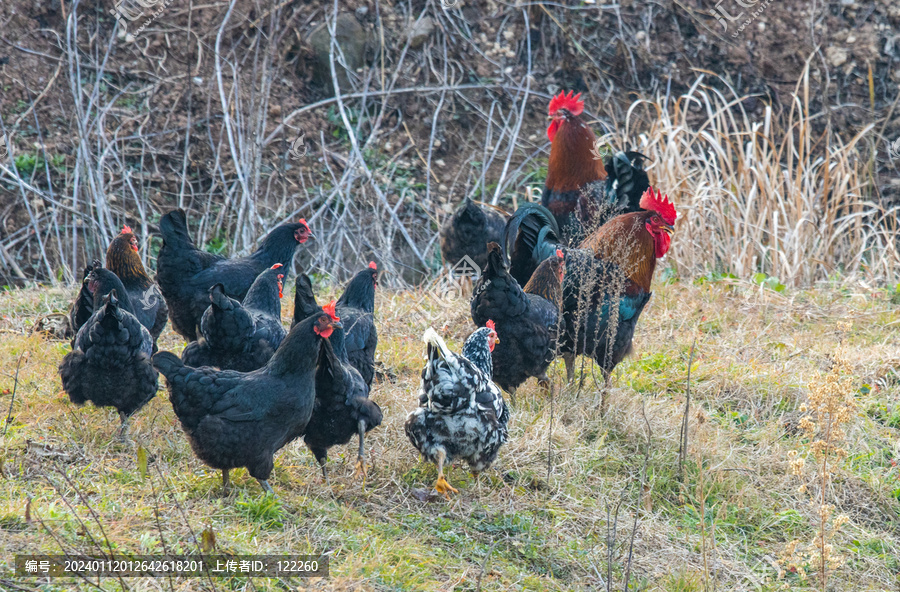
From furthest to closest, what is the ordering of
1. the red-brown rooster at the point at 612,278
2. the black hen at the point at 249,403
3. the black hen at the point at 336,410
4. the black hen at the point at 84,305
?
the red-brown rooster at the point at 612,278, the black hen at the point at 84,305, the black hen at the point at 336,410, the black hen at the point at 249,403

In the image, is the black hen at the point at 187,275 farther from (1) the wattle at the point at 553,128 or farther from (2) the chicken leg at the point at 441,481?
(1) the wattle at the point at 553,128

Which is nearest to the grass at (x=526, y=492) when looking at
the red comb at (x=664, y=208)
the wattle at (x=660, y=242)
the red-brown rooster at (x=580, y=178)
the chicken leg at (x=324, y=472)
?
the chicken leg at (x=324, y=472)

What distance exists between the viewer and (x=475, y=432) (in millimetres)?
3930

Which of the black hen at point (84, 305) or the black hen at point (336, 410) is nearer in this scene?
the black hen at point (336, 410)

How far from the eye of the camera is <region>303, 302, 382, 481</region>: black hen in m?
4.07

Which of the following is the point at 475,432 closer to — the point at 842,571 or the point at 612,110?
the point at 842,571

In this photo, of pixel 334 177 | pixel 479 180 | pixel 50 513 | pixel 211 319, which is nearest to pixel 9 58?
pixel 334 177

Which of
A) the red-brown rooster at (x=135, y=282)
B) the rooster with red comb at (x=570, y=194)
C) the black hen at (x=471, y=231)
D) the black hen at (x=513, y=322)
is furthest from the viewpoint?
the black hen at (x=471, y=231)

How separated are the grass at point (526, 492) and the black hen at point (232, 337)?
51 cm

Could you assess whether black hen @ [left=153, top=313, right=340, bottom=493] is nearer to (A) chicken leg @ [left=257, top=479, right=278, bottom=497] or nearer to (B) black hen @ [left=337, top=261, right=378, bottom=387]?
(A) chicken leg @ [left=257, top=479, right=278, bottom=497]

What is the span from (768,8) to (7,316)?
35.2 feet

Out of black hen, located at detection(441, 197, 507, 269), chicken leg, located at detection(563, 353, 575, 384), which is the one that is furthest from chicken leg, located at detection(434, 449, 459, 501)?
black hen, located at detection(441, 197, 507, 269)

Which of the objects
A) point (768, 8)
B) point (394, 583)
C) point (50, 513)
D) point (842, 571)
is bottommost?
point (842, 571)

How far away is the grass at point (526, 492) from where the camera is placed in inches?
131
